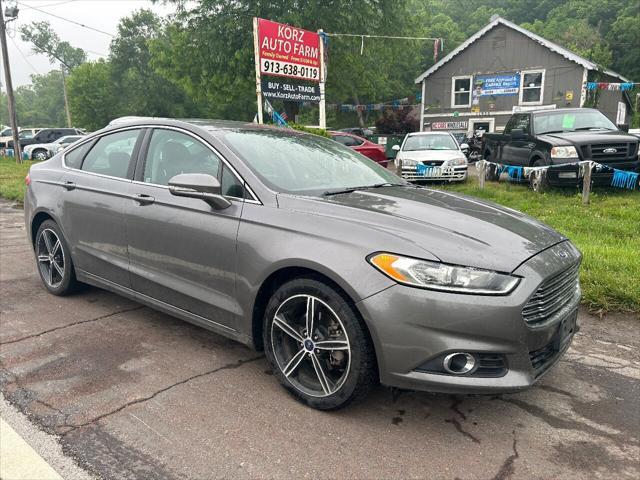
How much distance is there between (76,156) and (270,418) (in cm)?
313

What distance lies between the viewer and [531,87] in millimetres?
25641

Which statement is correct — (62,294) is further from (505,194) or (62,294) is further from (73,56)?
(73,56)

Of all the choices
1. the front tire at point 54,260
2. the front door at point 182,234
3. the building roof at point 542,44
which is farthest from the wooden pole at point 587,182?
the building roof at point 542,44

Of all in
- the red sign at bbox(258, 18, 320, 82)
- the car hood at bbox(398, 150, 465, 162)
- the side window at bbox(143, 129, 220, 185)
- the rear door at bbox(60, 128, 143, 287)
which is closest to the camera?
the side window at bbox(143, 129, 220, 185)

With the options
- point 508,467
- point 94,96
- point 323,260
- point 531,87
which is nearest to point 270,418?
point 323,260

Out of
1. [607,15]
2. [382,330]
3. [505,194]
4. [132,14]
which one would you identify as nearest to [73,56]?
[132,14]

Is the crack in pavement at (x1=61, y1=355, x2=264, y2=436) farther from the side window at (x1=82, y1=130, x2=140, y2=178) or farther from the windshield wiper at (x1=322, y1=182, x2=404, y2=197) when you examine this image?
the side window at (x1=82, y1=130, x2=140, y2=178)

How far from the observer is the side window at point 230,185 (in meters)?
3.17

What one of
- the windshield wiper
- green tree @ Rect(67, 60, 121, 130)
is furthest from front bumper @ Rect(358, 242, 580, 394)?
green tree @ Rect(67, 60, 121, 130)

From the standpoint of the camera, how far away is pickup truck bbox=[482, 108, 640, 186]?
919 centimetres

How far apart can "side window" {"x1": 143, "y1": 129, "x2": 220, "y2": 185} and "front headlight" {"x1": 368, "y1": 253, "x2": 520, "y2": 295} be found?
1.52 meters

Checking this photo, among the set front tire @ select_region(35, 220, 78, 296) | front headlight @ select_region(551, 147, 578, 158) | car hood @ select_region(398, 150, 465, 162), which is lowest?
front tire @ select_region(35, 220, 78, 296)

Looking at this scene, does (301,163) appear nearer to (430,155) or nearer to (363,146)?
(430,155)

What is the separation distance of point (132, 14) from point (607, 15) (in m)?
45.5
